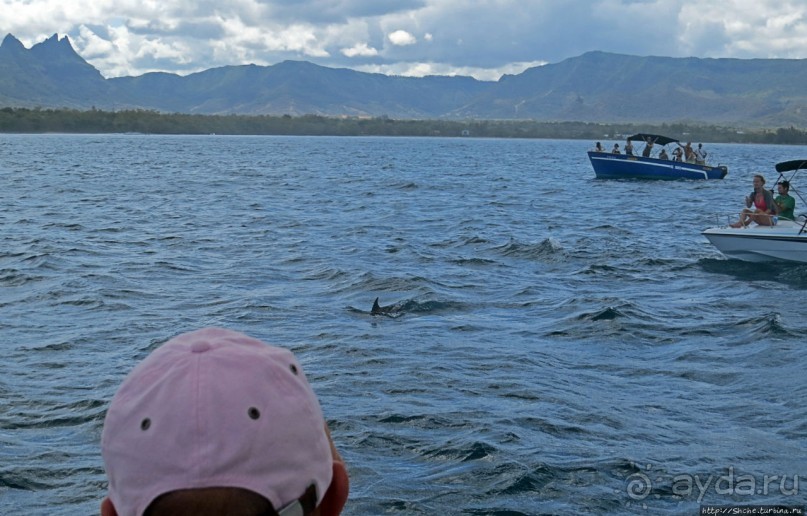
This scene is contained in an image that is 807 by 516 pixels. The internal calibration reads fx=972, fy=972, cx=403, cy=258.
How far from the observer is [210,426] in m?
1.74

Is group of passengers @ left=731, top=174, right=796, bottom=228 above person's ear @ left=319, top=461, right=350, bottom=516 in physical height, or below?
below

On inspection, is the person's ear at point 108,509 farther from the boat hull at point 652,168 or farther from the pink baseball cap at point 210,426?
the boat hull at point 652,168

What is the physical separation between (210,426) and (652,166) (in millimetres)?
52121

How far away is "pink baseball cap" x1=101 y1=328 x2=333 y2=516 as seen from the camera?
174 cm

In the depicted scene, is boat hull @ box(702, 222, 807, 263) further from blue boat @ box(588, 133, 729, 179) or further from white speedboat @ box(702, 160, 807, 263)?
blue boat @ box(588, 133, 729, 179)

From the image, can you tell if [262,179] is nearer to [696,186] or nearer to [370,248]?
[696,186]

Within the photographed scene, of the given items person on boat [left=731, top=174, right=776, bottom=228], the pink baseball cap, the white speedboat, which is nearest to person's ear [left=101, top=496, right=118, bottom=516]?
the pink baseball cap

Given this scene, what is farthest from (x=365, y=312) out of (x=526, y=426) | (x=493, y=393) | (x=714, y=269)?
(x=714, y=269)

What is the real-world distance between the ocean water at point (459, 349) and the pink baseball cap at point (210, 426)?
6135 millimetres

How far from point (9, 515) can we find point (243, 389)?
266 inches

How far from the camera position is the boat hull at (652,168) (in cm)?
5144

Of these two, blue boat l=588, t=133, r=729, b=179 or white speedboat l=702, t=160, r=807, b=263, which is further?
blue boat l=588, t=133, r=729, b=179

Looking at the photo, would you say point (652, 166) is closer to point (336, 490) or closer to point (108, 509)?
point (336, 490)

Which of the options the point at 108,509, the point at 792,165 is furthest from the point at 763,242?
the point at 108,509
